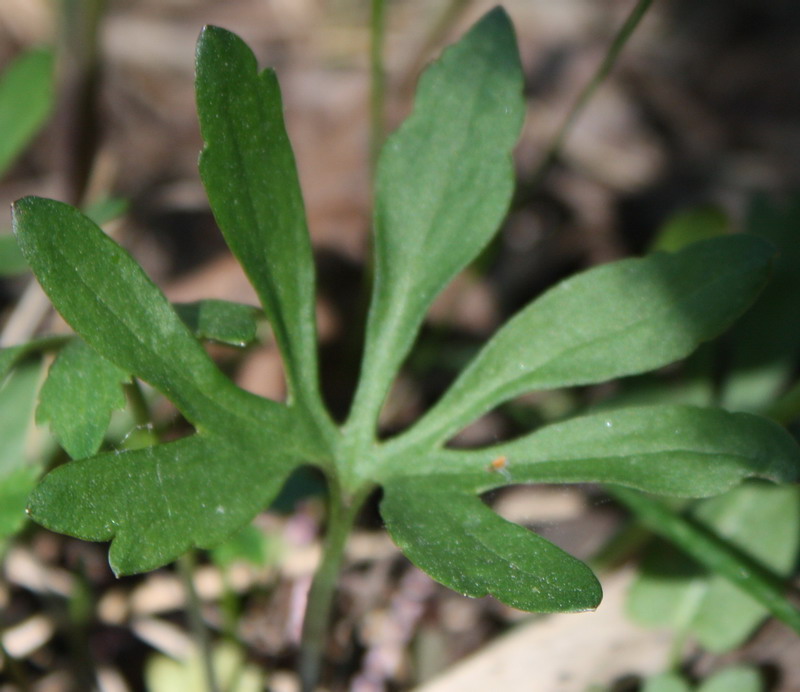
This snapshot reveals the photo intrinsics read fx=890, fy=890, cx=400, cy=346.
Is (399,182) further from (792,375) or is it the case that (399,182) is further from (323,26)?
(323,26)

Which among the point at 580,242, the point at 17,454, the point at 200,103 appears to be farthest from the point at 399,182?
the point at 580,242

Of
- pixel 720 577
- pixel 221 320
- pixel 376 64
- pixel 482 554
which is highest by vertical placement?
pixel 376 64

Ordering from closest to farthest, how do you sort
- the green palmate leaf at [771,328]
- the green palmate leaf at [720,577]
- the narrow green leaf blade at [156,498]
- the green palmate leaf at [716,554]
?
1. the narrow green leaf blade at [156,498]
2. the green palmate leaf at [716,554]
3. the green palmate leaf at [720,577]
4. the green palmate leaf at [771,328]

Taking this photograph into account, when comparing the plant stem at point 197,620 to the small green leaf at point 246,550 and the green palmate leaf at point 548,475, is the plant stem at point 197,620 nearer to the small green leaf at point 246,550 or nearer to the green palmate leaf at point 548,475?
the small green leaf at point 246,550

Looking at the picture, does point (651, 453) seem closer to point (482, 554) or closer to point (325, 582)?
point (482, 554)

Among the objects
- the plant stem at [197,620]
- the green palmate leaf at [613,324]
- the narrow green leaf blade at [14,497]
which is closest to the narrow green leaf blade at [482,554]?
the green palmate leaf at [613,324]

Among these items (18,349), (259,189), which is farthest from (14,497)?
(259,189)
